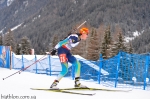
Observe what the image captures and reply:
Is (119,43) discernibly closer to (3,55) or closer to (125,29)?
(3,55)

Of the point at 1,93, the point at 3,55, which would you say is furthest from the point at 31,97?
the point at 3,55

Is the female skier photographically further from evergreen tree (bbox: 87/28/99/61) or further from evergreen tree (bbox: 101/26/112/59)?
evergreen tree (bbox: 87/28/99/61)

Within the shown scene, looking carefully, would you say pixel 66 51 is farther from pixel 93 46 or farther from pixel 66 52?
pixel 93 46

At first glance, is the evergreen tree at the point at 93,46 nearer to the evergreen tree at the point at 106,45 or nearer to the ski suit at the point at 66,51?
the evergreen tree at the point at 106,45

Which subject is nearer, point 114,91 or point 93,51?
point 114,91

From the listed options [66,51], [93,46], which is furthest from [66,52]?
[93,46]

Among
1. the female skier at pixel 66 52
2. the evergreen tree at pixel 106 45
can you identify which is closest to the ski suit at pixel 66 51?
the female skier at pixel 66 52

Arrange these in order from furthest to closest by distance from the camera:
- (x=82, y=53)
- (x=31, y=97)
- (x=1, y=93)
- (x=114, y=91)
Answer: (x=82, y=53) < (x=114, y=91) < (x=1, y=93) < (x=31, y=97)

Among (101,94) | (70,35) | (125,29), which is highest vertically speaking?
(125,29)

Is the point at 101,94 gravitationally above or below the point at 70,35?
below

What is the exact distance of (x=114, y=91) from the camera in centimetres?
773

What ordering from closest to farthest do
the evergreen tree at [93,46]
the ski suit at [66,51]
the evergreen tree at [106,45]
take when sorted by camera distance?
the ski suit at [66,51], the evergreen tree at [106,45], the evergreen tree at [93,46]

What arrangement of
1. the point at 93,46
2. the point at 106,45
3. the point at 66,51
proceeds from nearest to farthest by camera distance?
the point at 66,51, the point at 106,45, the point at 93,46

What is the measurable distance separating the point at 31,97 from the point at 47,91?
0.98 meters
